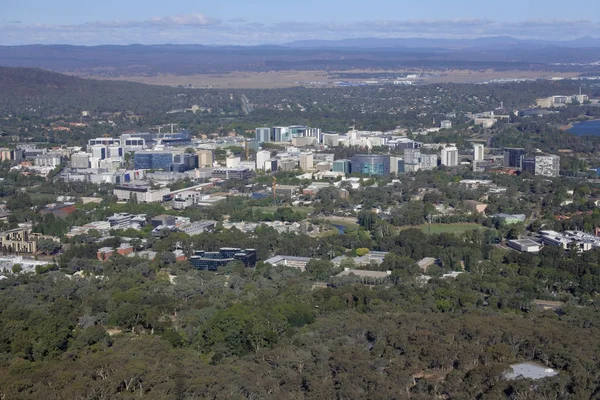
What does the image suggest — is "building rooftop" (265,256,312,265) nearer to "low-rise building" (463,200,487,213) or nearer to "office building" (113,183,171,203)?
"low-rise building" (463,200,487,213)

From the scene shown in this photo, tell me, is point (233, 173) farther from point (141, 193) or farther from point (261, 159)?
point (141, 193)

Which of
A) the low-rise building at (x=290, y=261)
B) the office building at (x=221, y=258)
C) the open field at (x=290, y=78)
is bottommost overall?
the low-rise building at (x=290, y=261)

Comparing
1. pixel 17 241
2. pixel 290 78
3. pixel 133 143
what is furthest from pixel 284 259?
pixel 290 78

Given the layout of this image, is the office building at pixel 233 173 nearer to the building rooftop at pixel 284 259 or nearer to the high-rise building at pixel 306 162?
the high-rise building at pixel 306 162

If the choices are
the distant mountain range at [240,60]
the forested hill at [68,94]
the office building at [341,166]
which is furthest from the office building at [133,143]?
the distant mountain range at [240,60]

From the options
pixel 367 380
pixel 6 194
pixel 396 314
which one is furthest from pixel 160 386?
pixel 6 194

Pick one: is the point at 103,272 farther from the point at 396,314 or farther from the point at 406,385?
the point at 406,385

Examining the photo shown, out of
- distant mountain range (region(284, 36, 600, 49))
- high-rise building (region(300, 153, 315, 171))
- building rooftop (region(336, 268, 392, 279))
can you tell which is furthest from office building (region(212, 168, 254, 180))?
distant mountain range (region(284, 36, 600, 49))
